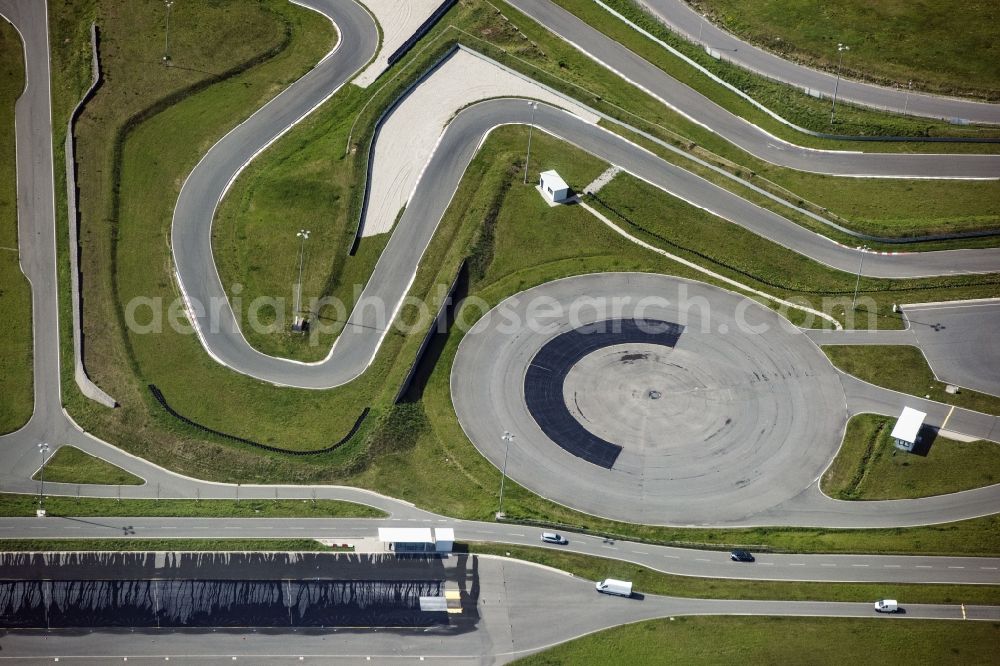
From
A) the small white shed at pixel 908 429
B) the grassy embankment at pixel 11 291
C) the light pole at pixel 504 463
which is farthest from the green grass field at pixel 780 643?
the grassy embankment at pixel 11 291

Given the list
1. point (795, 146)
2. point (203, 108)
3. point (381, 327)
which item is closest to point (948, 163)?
point (795, 146)

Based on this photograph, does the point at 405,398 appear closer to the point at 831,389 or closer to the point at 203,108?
the point at 831,389

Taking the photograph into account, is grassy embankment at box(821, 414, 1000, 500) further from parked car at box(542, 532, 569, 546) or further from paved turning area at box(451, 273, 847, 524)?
parked car at box(542, 532, 569, 546)

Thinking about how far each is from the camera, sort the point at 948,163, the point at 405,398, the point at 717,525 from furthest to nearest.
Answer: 1. the point at 948,163
2. the point at 405,398
3. the point at 717,525

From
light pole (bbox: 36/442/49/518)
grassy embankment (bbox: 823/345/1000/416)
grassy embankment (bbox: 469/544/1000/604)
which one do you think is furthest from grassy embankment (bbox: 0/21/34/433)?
grassy embankment (bbox: 823/345/1000/416)

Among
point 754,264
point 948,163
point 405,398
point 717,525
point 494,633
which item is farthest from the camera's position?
point 948,163

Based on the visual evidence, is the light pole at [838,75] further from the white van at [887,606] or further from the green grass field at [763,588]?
the white van at [887,606]
